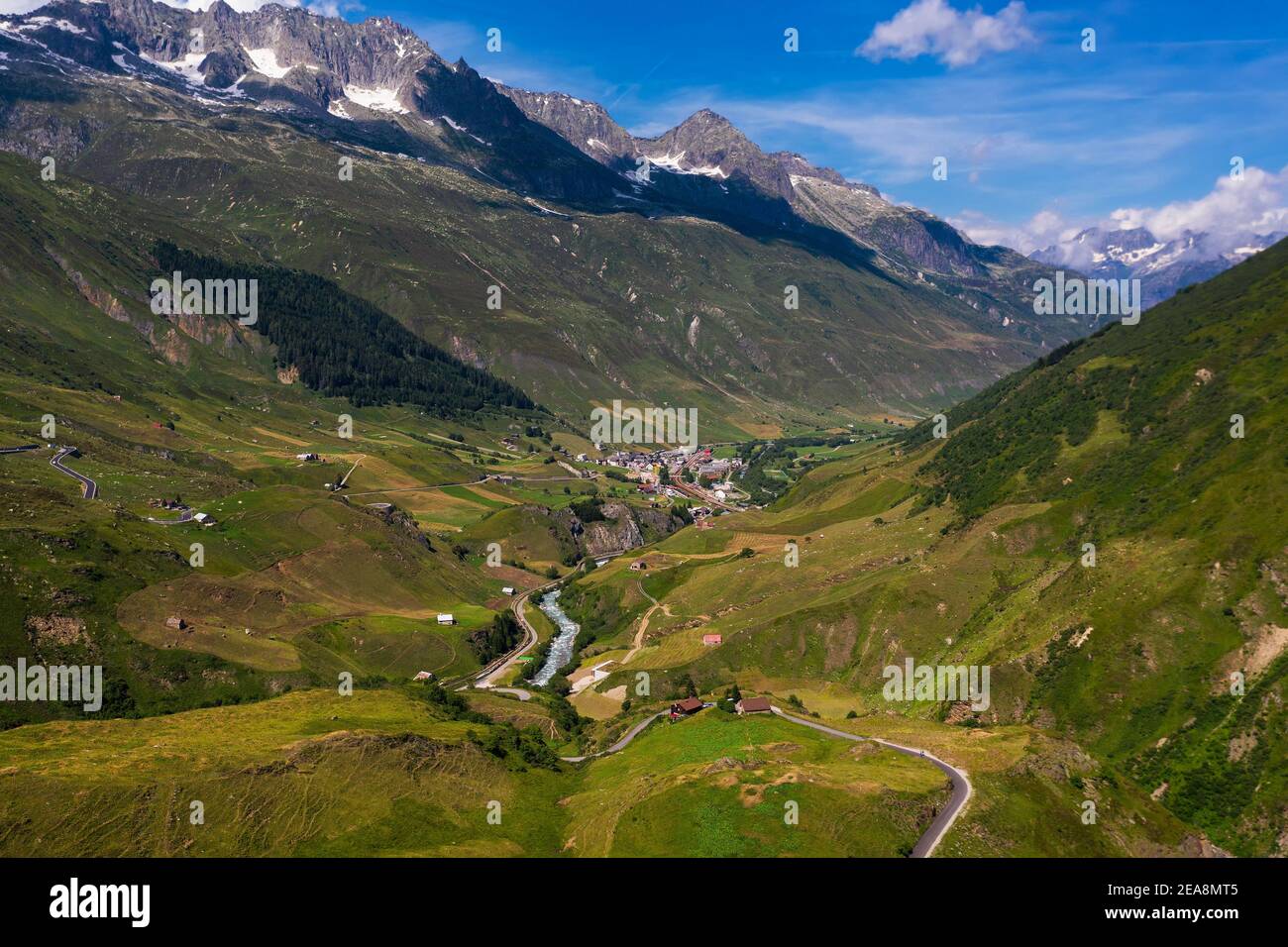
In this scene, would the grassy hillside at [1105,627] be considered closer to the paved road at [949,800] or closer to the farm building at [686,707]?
the paved road at [949,800]

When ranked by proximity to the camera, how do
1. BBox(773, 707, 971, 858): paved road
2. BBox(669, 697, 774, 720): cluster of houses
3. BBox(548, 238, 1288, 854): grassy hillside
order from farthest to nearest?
1. BBox(669, 697, 774, 720): cluster of houses
2. BBox(548, 238, 1288, 854): grassy hillside
3. BBox(773, 707, 971, 858): paved road

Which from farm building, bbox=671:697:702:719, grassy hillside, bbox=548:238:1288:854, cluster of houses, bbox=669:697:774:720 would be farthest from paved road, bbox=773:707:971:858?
farm building, bbox=671:697:702:719

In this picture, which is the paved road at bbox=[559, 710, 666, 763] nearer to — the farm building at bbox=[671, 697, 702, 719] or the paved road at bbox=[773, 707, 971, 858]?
the farm building at bbox=[671, 697, 702, 719]

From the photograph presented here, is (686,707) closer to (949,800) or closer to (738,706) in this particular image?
(738,706)

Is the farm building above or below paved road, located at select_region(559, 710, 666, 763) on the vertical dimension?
above

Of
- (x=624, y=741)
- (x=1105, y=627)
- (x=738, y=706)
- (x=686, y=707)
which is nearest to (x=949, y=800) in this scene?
(x=738, y=706)

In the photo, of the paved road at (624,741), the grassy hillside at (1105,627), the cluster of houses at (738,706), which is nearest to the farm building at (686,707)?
the cluster of houses at (738,706)
